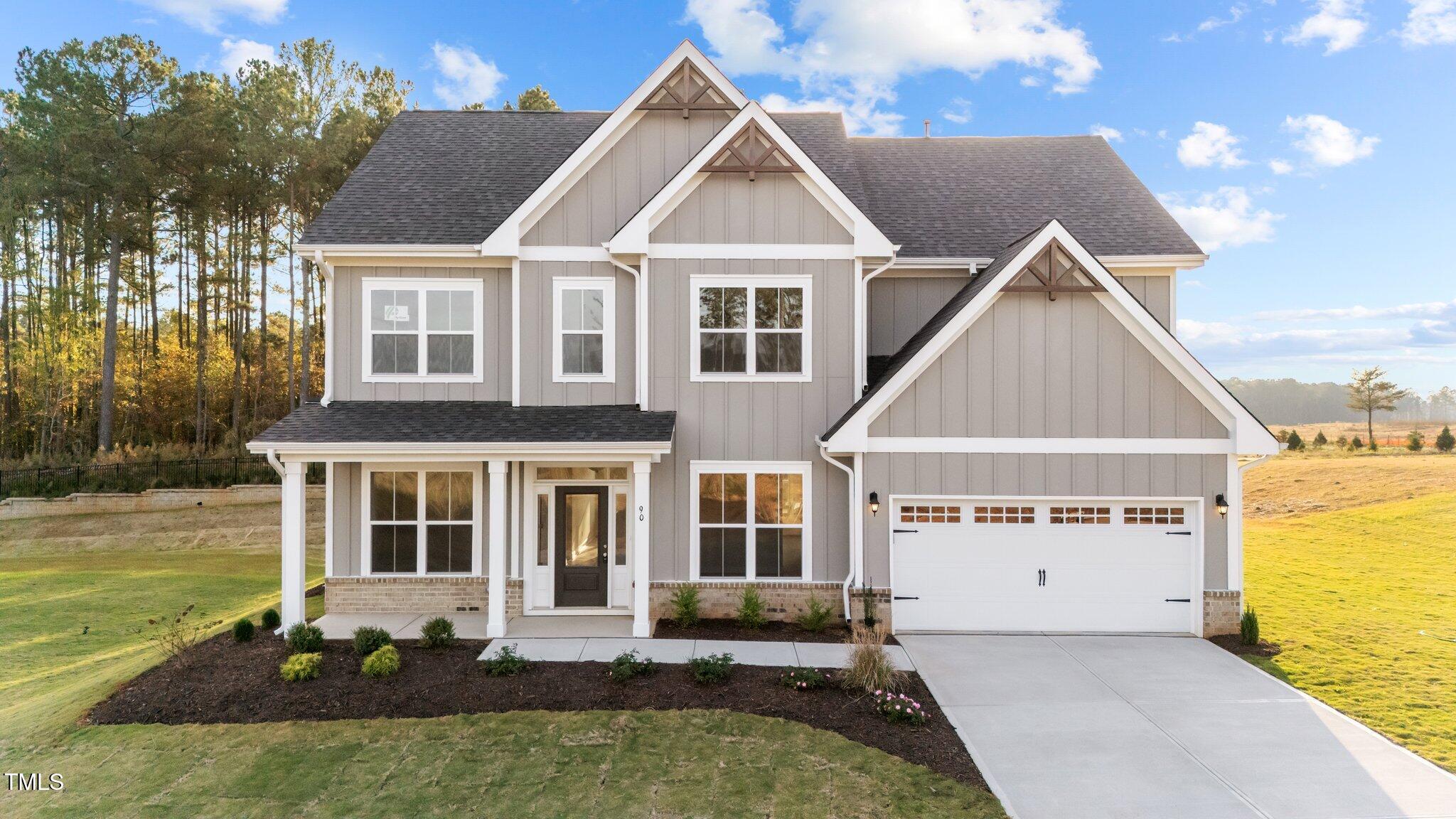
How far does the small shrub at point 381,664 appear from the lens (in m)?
8.42

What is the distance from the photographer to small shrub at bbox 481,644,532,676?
8508 millimetres

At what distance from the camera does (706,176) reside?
10828 millimetres

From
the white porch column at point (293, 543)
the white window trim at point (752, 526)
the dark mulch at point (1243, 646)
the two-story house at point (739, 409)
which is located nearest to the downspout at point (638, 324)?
the two-story house at point (739, 409)

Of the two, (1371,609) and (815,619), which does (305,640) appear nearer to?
(815,619)

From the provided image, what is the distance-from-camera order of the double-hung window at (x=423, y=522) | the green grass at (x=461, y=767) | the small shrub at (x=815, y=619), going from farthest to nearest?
the double-hung window at (x=423, y=522) → the small shrub at (x=815, y=619) → the green grass at (x=461, y=767)

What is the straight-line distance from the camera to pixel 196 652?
932cm

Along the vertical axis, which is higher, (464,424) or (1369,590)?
(464,424)

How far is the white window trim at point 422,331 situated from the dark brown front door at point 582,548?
8.84 ft

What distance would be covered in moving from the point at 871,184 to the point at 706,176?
4.87m

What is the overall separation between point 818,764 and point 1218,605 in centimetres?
743

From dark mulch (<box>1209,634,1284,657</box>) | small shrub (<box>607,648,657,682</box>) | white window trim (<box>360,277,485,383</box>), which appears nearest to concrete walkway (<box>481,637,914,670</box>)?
small shrub (<box>607,648,657,682</box>)

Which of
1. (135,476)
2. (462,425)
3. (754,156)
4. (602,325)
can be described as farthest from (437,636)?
(135,476)

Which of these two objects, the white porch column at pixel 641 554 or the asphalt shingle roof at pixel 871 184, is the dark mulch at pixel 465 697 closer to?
the white porch column at pixel 641 554

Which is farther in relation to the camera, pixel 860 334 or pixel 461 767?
pixel 860 334
